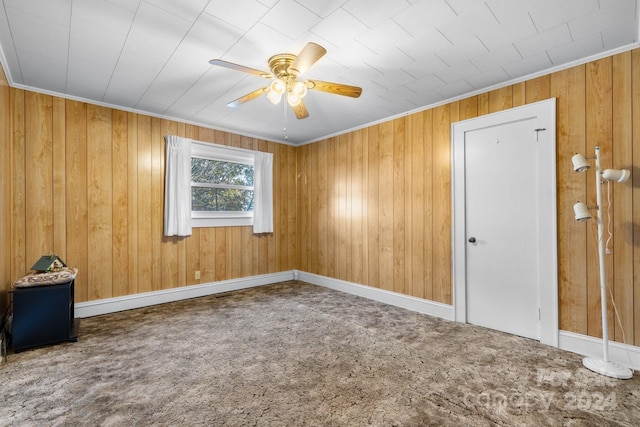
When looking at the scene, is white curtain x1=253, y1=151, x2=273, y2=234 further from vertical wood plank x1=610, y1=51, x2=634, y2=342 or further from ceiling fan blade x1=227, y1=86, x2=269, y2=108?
vertical wood plank x1=610, y1=51, x2=634, y2=342

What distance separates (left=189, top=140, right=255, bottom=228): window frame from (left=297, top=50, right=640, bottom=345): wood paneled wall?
3.45ft

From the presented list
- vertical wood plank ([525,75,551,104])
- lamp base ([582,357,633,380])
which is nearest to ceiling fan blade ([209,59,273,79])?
vertical wood plank ([525,75,551,104])

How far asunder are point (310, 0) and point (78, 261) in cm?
371

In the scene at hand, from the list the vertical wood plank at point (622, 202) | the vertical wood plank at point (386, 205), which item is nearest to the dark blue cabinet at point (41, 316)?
the vertical wood plank at point (386, 205)

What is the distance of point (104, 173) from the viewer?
3.61 m

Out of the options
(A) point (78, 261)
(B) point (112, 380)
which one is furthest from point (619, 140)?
(A) point (78, 261)

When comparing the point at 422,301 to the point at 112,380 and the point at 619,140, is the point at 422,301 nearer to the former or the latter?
the point at 619,140

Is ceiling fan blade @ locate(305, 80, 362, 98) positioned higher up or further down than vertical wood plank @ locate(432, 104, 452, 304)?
higher up

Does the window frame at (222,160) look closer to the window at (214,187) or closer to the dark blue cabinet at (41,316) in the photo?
the window at (214,187)

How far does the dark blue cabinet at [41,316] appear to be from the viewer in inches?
100

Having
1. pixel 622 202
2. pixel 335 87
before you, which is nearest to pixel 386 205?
pixel 335 87

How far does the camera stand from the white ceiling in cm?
192

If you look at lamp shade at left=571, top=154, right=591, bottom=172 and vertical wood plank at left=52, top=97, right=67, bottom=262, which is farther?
vertical wood plank at left=52, top=97, right=67, bottom=262

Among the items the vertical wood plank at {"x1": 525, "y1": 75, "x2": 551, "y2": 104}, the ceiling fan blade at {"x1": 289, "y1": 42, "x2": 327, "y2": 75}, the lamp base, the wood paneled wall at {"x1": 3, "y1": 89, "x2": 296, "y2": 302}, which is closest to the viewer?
the ceiling fan blade at {"x1": 289, "y1": 42, "x2": 327, "y2": 75}
